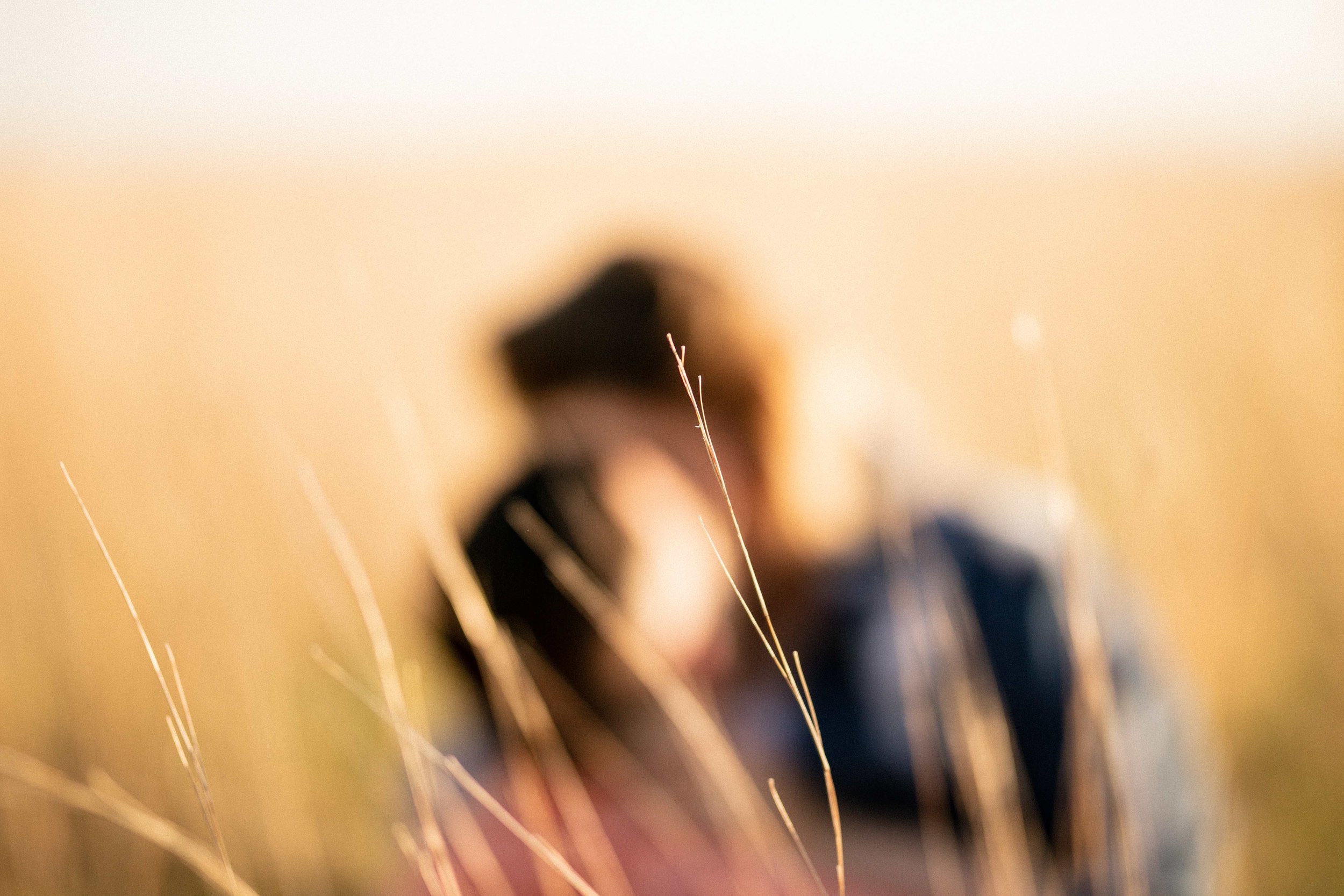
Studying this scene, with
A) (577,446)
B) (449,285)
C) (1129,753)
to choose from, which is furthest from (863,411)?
(449,285)

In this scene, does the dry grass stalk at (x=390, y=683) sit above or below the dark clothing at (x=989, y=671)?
above

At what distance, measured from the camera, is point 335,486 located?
6.12 ft

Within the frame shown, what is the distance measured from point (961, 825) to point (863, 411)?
1.95 feet

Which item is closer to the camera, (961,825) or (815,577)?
(961,825)

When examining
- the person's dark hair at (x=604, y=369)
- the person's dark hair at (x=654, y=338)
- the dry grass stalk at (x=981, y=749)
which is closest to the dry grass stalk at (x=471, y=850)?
the person's dark hair at (x=604, y=369)

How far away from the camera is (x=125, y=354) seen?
1.71 m

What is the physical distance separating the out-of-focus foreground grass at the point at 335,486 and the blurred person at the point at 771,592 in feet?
0.51

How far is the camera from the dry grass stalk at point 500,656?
1.58ft

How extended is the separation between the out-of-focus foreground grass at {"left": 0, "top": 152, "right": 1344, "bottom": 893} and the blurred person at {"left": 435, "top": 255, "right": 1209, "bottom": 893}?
0.15 m

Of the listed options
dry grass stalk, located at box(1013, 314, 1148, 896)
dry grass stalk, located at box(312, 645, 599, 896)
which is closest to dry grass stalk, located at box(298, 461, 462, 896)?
dry grass stalk, located at box(312, 645, 599, 896)

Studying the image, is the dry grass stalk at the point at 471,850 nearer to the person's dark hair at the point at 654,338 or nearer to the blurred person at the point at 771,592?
the blurred person at the point at 771,592

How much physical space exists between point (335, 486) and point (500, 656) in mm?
1442

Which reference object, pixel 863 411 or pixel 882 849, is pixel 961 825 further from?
pixel 863 411

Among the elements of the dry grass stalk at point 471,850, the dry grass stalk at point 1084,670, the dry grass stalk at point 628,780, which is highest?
the dry grass stalk at point 1084,670
